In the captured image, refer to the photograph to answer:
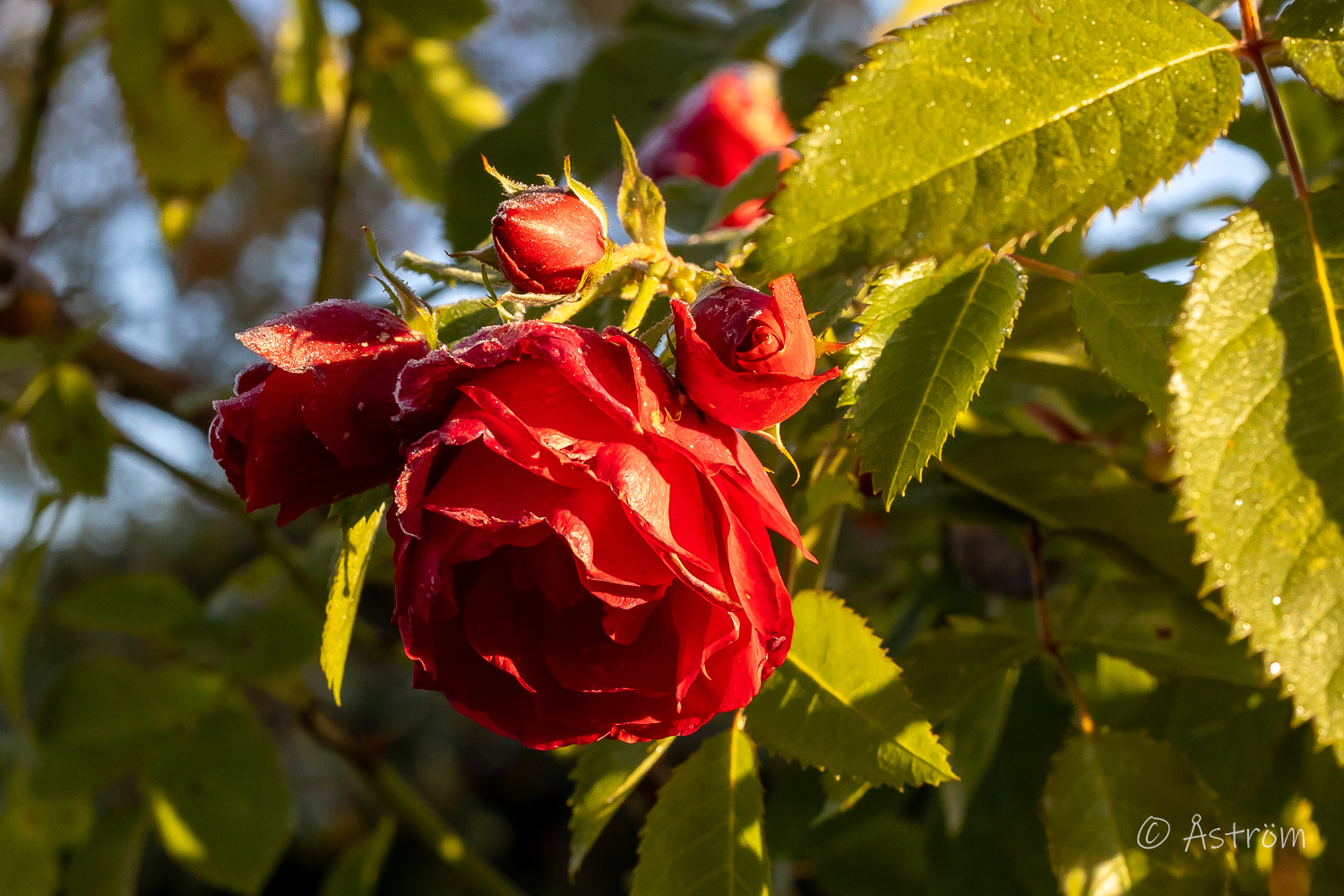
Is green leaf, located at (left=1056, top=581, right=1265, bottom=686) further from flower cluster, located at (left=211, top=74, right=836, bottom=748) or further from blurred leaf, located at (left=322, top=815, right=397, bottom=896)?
blurred leaf, located at (left=322, top=815, right=397, bottom=896)

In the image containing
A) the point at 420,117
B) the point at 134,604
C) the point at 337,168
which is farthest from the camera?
the point at 420,117

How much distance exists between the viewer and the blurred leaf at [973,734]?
772 mm

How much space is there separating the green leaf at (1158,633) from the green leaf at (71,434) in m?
0.95

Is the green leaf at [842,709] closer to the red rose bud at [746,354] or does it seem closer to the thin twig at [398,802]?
the red rose bud at [746,354]

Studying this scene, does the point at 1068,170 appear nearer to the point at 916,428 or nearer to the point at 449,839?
the point at 916,428

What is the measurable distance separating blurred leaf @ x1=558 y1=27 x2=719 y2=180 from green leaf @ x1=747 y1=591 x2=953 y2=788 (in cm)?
67

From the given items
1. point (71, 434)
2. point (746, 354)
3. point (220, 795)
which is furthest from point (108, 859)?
point (746, 354)

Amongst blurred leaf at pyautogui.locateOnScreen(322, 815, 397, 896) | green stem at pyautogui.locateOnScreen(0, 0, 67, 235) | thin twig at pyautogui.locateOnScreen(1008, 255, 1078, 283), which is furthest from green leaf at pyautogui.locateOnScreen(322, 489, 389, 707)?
green stem at pyautogui.locateOnScreen(0, 0, 67, 235)

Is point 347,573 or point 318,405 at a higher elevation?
point 318,405

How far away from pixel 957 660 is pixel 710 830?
0.74 feet

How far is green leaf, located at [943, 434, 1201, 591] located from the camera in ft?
2.35

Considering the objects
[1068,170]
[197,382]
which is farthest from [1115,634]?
[197,382]

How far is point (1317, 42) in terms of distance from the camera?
487 mm

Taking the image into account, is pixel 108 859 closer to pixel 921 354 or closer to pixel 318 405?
pixel 318 405
